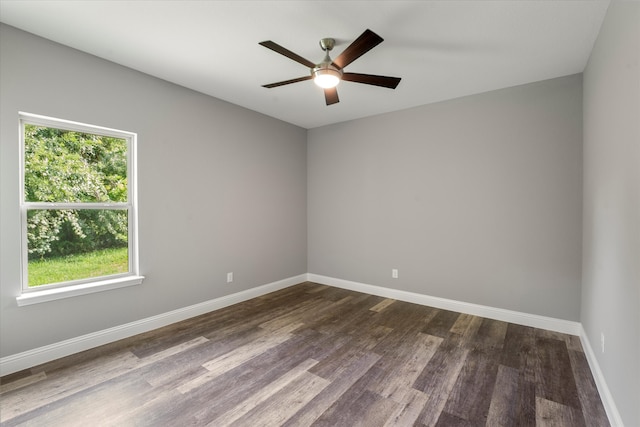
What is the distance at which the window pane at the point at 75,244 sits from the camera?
8.13ft

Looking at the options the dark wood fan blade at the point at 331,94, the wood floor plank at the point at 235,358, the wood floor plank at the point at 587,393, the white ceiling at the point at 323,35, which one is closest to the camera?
the wood floor plank at the point at 587,393

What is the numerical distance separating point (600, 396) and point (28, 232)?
454cm

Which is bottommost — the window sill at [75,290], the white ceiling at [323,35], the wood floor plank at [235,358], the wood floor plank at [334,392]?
the wood floor plank at [235,358]

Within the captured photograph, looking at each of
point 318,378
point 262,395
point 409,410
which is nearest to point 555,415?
point 409,410

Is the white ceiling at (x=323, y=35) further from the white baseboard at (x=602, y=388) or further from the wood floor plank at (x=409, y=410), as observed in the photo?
the wood floor plank at (x=409, y=410)

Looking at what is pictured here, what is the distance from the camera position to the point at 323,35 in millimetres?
2336

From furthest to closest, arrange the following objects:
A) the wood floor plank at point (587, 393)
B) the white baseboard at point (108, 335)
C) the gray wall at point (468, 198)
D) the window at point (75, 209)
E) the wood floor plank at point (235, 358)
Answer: the gray wall at point (468, 198) < the window at point (75, 209) < the white baseboard at point (108, 335) < the wood floor plank at point (235, 358) < the wood floor plank at point (587, 393)

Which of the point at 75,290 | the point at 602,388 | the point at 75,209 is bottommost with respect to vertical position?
the point at 602,388

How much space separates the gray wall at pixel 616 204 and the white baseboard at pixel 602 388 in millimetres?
61

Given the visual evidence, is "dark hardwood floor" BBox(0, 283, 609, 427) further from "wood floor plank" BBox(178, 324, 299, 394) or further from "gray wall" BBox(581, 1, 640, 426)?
"gray wall" BBox(581, 1, 640, 426)

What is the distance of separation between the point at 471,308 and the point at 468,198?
4.47 feet

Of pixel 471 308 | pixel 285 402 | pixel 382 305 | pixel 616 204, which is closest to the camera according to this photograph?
pixel 616 204

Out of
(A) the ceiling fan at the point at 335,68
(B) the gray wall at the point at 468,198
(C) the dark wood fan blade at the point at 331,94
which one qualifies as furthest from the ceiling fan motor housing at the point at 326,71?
(B) the gray wall at the point at 468,198

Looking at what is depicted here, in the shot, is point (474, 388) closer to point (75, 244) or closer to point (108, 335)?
point (108, 335)
